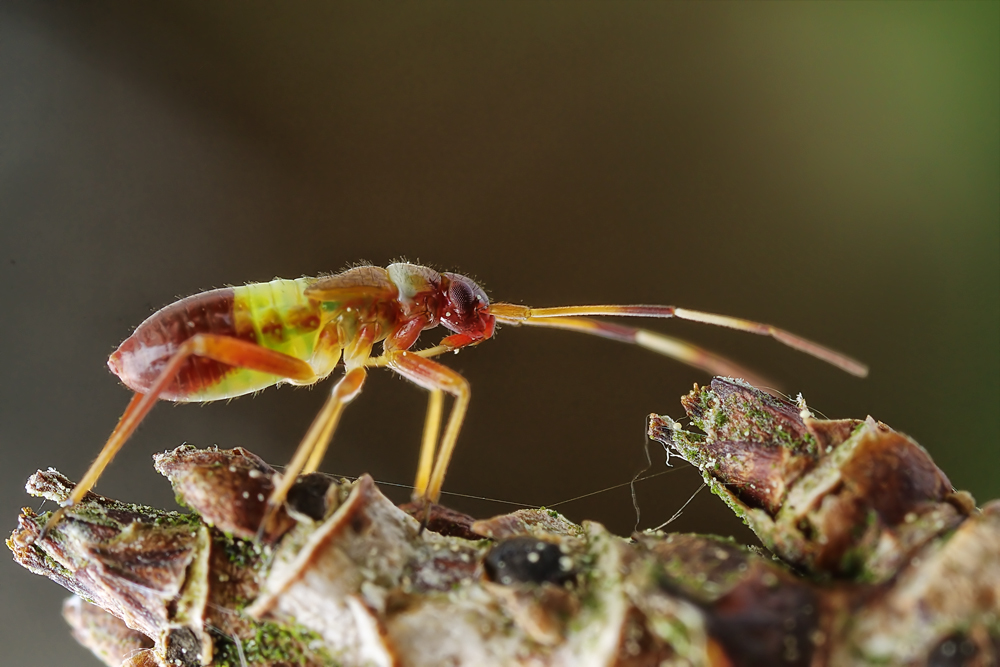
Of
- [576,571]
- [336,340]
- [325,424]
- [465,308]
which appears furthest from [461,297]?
[576,571]

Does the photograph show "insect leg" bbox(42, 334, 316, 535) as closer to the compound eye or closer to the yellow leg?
the yellow leg

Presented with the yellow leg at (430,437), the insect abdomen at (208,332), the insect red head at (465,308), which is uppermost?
the insect red head at (465,308)

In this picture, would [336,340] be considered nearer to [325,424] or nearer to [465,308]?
[465,308]

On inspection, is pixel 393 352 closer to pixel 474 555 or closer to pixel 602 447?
pixel 474 555

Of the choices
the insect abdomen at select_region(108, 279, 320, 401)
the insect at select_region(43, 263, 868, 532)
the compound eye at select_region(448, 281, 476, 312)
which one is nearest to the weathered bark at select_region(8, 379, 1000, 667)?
the insect at select_region(43, 263, 868, 532)

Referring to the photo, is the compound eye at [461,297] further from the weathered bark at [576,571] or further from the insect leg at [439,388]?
the weathered bark at [576,571]

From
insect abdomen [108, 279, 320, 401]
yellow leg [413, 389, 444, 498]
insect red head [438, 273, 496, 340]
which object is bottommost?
insect abdomen [108, 279, 320, 401]

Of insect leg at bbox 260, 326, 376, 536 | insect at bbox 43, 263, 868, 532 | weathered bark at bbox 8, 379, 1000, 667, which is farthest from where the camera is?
insect at bbox 43, 263, 868, 532

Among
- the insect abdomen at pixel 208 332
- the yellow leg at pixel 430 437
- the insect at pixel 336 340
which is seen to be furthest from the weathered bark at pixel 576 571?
the insect abdomen at pixel 208 332
